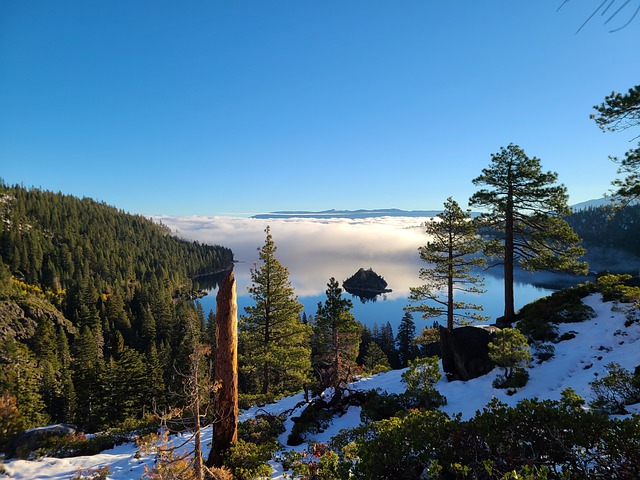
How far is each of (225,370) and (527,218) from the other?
61.7 feet

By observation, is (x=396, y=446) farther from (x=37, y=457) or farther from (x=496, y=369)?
(x=37, y=457)

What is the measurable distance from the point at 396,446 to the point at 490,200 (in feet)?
57.8

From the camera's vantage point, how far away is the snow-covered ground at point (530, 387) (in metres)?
10.7

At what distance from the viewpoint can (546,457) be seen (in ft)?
15.4

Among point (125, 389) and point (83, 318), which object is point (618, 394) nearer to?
point (125, 389)

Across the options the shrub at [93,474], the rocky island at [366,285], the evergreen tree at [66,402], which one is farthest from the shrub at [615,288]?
the rocky island at [366,285]

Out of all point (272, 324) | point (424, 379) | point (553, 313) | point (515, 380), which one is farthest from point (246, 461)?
point (553, 313)

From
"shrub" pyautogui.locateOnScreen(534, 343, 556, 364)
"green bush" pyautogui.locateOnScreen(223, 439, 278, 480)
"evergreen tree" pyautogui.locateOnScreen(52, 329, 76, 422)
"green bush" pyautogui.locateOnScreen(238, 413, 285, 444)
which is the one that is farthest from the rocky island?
"green bush" pyautogui.locateOnScreen(223, 439, 278, 480)

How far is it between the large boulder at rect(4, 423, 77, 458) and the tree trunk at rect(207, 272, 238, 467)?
9.54 metres

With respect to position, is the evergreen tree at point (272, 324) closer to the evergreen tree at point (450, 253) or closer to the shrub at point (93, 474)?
the evergreen tree at point (450, 253)

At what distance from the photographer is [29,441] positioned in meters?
12.8

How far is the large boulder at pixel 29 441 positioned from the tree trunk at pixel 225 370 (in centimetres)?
954

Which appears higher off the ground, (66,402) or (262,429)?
(262,429)

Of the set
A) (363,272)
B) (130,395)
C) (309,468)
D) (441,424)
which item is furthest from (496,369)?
(363,272)
